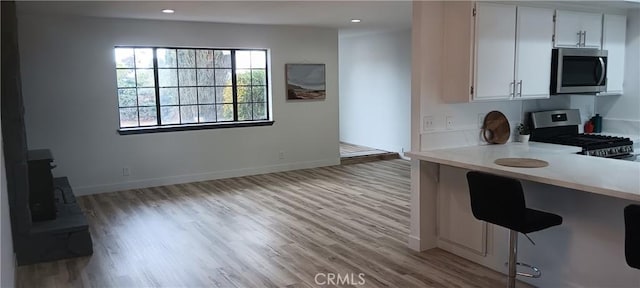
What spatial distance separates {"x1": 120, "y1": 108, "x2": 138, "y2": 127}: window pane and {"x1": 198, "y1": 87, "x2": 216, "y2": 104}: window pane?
0.88 metres

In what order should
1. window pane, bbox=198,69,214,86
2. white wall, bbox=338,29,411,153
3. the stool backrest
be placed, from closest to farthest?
the stool backrest < window pane, bbox=198,69,214,86 < white wall, bbox=338,29,411,153

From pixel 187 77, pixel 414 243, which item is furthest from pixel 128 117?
pixel 414 243

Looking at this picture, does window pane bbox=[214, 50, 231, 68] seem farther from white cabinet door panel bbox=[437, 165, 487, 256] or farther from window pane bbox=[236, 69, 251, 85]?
white cabinet door panel bbox=[437, 165, 487, 256]

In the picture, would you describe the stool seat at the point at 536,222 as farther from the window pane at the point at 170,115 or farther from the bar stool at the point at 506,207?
the window pane at the point at 170,115

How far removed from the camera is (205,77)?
268 inches

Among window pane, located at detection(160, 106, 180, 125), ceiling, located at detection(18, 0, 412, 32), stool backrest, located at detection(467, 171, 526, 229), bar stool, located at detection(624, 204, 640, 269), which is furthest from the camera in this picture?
window pane, located at detection(160, 106, 180, 125)

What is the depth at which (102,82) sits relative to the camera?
5.97 m

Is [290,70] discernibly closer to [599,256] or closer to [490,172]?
[490,172]

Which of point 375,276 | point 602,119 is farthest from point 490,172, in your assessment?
point 602,119

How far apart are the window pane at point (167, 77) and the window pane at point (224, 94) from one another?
622mm

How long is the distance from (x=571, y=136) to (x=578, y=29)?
0.95 m

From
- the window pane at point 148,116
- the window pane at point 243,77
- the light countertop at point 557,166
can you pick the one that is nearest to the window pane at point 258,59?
the window pane at point 243,77

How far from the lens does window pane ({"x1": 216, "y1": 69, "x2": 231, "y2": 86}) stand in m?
6.91

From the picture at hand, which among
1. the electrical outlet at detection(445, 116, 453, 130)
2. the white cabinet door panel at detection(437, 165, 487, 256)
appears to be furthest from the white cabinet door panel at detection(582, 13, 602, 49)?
the white cabinet door panel at detection(437, 165, 487, 256)
